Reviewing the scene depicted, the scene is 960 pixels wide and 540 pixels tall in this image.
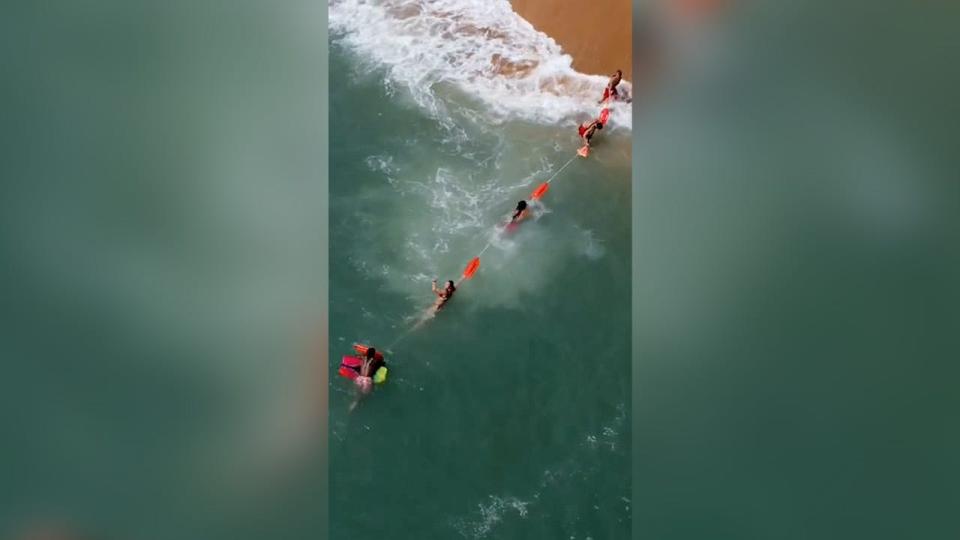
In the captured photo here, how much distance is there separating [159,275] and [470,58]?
3136 millimetres

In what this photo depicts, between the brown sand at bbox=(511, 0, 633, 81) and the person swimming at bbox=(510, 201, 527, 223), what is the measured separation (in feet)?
4.07

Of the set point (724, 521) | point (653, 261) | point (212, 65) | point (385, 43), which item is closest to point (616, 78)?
point (653, 261)

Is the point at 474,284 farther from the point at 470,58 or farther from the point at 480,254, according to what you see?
the point at 470,58

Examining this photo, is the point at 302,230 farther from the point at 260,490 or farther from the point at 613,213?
the point at 613,213

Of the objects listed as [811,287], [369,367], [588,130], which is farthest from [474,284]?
[811,287]

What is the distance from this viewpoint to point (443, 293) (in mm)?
6320

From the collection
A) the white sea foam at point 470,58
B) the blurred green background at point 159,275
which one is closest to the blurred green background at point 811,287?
the white sea foam at point 470,58


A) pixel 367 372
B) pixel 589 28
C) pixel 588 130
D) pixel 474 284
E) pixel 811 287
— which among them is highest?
pixel 589 28

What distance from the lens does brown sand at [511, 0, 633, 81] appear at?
6406 mm

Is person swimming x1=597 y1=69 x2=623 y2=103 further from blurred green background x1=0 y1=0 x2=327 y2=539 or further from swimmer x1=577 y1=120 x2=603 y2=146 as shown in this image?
blurred green background x1=0 y1=0 x2=327 y2=539

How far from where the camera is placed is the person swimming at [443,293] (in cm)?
630

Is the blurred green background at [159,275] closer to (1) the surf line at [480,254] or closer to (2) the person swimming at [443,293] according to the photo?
(1) the surf line at [480,254]

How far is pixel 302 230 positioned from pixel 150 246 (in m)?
1.24

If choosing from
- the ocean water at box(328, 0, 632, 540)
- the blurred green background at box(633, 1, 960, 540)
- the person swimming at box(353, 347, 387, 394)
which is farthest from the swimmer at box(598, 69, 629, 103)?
the person swimming at box(353, 347, 387, 394)
